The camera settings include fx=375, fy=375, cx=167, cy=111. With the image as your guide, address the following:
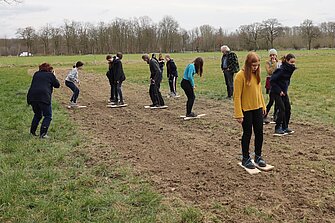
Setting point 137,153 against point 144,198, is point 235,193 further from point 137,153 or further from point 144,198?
point 137,153

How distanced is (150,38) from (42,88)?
295ft

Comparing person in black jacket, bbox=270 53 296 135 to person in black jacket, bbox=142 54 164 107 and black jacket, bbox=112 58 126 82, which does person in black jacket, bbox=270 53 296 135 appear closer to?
person in black jacket, bbox=142 54 164 107

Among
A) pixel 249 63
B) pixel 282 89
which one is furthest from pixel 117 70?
pixel 249 63

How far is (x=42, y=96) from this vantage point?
335 inches

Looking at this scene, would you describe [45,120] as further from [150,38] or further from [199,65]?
[150,38]

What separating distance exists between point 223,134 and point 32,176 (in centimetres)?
440

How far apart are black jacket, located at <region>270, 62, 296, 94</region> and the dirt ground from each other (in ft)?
3.46

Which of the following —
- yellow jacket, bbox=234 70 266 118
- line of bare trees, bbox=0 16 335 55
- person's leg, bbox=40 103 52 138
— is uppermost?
line of bare trees, bbox=0 16 335 55

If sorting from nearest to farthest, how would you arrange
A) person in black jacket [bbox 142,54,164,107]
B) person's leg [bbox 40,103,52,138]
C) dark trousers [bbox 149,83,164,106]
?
person's leg [bbox 40,103,52,138] < person in black jacket [bbox 142,54,164,107] < dark trousers [bbox 149,83,164,106]

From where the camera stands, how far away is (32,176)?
19.5 feet

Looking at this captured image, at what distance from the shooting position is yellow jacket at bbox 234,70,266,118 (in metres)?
5.92

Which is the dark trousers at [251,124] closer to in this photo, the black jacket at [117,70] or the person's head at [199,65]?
the person's head at [199,65]

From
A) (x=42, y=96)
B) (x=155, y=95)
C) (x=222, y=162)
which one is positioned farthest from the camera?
(x=155, y=95)

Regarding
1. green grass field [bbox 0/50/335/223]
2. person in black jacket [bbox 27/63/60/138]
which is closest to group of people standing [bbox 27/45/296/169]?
person in black jacket [bbox 27/63/60/138]
